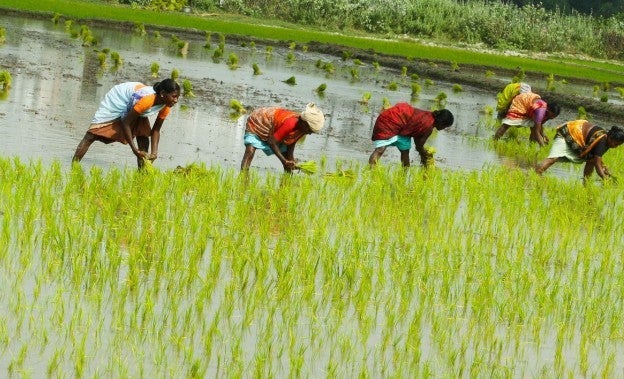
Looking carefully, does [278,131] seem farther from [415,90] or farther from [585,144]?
[415,90]

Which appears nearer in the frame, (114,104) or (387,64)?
(114,104)

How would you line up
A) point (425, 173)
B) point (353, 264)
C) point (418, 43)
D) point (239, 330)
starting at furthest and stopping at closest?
point (418, 43) → point (425, 173) → point (353, 264) → point (239, 330)

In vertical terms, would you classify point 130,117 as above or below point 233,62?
above

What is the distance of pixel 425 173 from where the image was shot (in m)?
10.1

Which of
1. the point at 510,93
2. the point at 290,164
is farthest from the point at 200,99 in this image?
the point at 290,164

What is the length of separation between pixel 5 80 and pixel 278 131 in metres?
4.72

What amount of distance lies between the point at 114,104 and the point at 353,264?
2864 millimetres

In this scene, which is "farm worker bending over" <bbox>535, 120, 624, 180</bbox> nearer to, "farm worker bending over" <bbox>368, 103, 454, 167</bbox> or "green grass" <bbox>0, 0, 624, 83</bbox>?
"farm worker bending over" <bbox>368, 103, 454, 167</bbox>

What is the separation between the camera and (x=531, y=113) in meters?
13.9

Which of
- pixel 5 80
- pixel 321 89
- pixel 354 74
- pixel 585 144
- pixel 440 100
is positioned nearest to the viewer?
pixel 585 144

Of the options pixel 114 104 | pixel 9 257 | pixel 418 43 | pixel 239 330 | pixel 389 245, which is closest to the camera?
pixel 239 330

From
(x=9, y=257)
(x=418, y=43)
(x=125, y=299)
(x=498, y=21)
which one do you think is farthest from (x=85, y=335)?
(x=498, y=21)

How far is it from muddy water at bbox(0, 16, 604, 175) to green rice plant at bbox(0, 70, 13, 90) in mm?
77

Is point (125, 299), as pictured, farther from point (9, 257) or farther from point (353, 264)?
point (353, 264)
